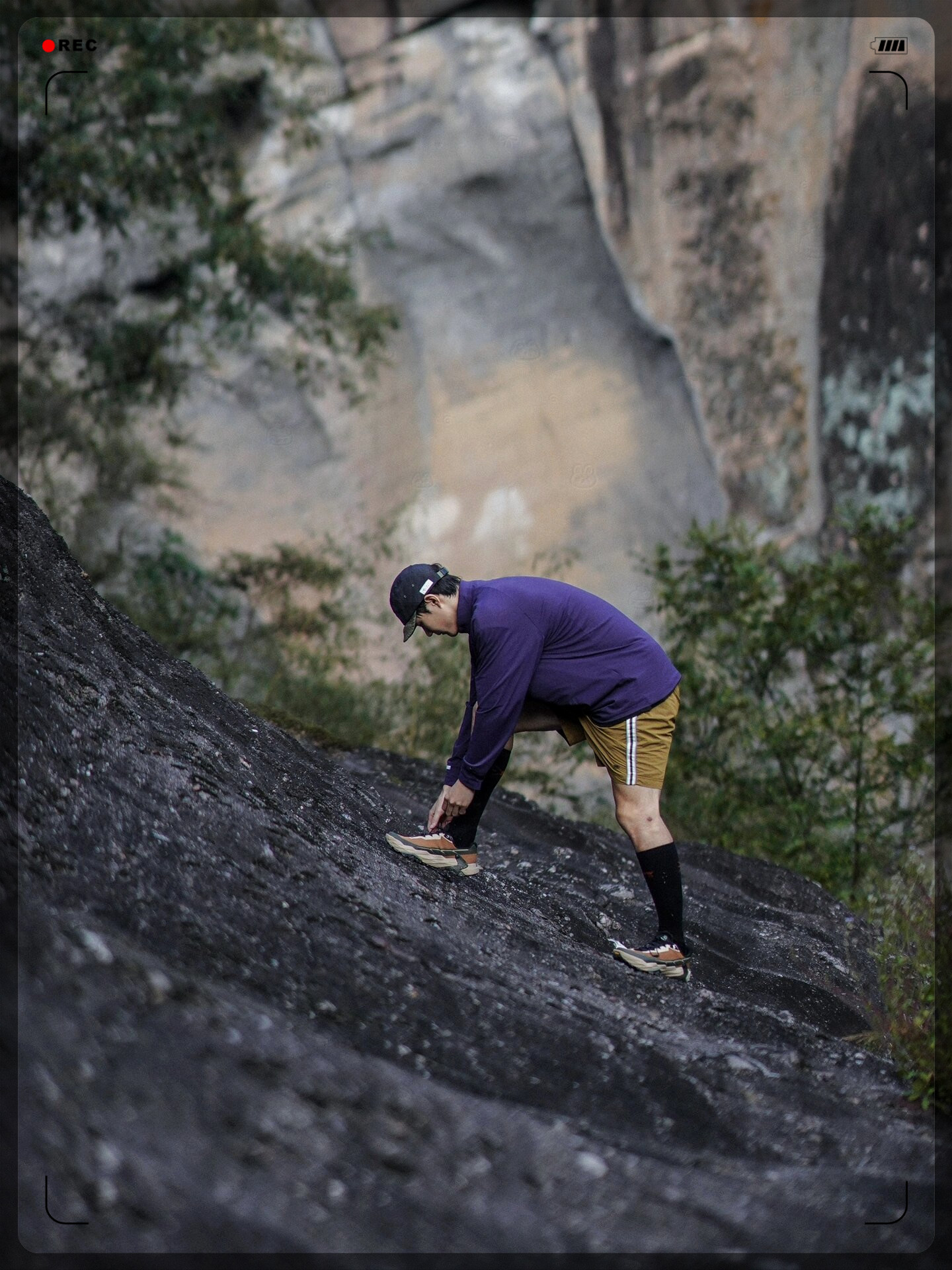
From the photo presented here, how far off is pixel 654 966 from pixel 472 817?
94cm

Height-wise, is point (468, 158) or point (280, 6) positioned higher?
point (280, 6)

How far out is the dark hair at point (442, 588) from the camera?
4465 millimetres

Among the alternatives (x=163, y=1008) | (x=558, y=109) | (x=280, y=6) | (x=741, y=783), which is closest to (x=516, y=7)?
(x=558, y=109)

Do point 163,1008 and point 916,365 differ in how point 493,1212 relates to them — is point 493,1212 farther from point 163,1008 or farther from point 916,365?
point 916,365

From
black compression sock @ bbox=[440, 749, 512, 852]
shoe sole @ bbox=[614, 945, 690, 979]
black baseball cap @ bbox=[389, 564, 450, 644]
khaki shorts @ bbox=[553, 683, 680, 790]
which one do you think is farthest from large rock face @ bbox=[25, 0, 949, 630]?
shoe sole @ bbox=[614, 945, 690, 979]

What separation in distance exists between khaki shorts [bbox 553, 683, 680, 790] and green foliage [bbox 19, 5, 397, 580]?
7.18 metres

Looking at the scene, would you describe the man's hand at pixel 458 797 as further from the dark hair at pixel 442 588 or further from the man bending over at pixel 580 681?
the dark hair at pixel 442 588

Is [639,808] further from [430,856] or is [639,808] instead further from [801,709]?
[801,709]

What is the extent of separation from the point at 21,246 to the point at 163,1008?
12.5 metres

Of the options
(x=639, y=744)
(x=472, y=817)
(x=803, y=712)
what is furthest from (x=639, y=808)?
(x=803, y=712)

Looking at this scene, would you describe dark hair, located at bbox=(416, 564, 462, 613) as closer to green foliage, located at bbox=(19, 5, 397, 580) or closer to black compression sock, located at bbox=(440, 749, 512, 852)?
black compression sock, located at bbox=(440, 749, 512, 852)

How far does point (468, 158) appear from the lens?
55.7ft

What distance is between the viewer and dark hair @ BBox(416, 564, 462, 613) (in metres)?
4.46

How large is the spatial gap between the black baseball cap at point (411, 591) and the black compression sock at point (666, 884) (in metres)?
1.16
